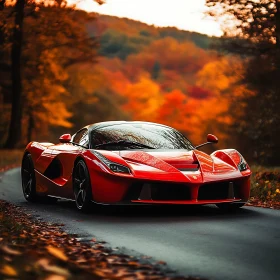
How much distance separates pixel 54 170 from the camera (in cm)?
1231

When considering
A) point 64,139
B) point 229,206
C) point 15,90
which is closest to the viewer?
Result: point 229,206

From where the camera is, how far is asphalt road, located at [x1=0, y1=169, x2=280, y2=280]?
6414 millimetres

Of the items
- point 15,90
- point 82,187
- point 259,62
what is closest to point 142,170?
point 82,187

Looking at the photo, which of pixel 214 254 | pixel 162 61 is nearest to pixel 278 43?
pixel 214 254

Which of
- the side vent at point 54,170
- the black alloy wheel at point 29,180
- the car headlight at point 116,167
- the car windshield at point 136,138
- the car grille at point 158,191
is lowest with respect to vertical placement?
the black alloy wheel at point 29,180

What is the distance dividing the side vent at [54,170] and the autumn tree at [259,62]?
1622 centimetres

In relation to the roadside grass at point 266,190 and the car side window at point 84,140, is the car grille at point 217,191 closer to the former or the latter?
the roadside grass at point 266,190

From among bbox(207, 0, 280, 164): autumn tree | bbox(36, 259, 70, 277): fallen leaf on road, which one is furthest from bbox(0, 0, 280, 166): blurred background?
bbox(36, 259, 70, 277): fallen leaf on road

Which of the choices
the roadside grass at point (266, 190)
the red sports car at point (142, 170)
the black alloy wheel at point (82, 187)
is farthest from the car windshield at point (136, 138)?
the roadside grass at point (266, 190)

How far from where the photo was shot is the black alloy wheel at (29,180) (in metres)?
13.1

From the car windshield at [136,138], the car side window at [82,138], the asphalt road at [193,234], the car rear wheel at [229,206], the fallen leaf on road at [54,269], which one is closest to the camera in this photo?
the fallen leaf on road at [54,269]

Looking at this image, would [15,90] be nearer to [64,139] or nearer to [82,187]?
[64,139]

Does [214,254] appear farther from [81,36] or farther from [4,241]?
[81,36]

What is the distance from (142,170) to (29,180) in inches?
150
